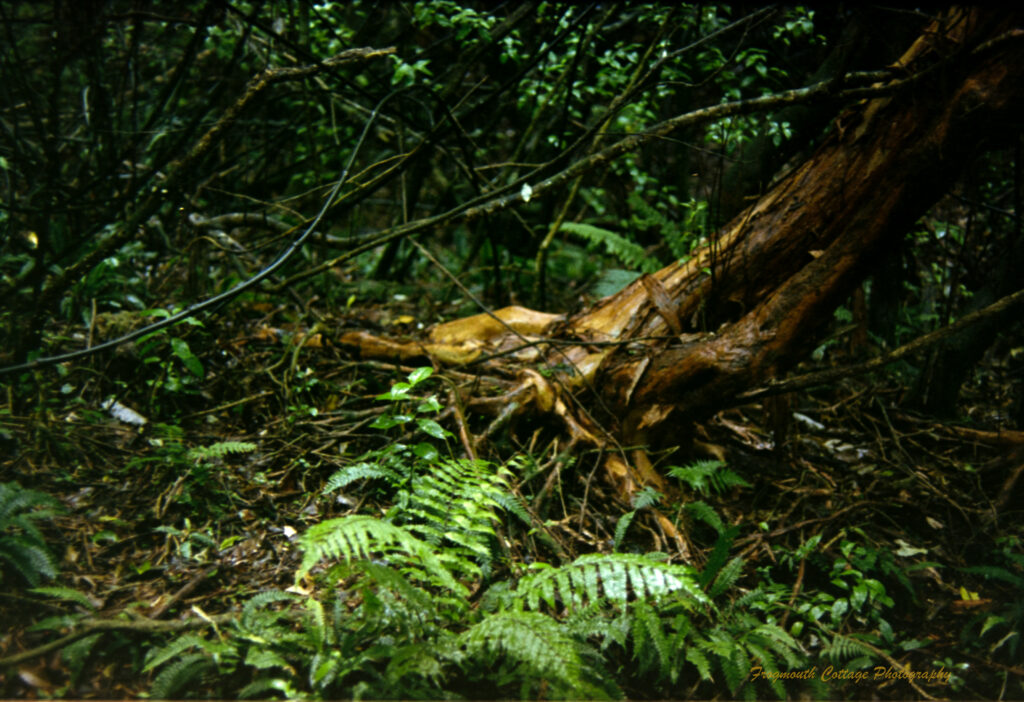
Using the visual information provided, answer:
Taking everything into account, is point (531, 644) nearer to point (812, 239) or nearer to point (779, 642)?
point (779, 642)

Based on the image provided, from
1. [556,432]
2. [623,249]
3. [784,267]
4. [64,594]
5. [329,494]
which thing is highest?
[784,267]

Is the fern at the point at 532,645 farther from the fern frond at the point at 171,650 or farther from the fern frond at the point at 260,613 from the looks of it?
the fern frond at the point at 171,650

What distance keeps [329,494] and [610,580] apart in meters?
1.31

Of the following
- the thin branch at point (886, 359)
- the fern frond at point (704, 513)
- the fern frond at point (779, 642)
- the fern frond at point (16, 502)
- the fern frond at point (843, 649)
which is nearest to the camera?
the fern frond at point (16, 502)

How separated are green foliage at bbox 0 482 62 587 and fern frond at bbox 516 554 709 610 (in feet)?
4.89

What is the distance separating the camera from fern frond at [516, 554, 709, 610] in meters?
1.86

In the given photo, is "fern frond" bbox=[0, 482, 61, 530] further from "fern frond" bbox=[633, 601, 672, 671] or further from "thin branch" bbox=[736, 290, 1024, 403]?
"thin branch" bbox=[736, 290, 1024, 403]

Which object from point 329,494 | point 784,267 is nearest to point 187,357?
point 329,494

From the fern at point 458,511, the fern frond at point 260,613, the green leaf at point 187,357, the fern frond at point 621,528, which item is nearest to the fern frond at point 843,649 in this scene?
the fern frond at point 621,528

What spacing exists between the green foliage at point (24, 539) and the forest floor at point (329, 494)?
0.11 m

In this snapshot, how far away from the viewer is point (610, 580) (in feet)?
6.23

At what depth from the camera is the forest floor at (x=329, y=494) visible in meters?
2.07

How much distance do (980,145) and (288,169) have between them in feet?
17.1

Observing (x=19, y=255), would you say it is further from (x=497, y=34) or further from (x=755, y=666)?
(x=755, y=666)
